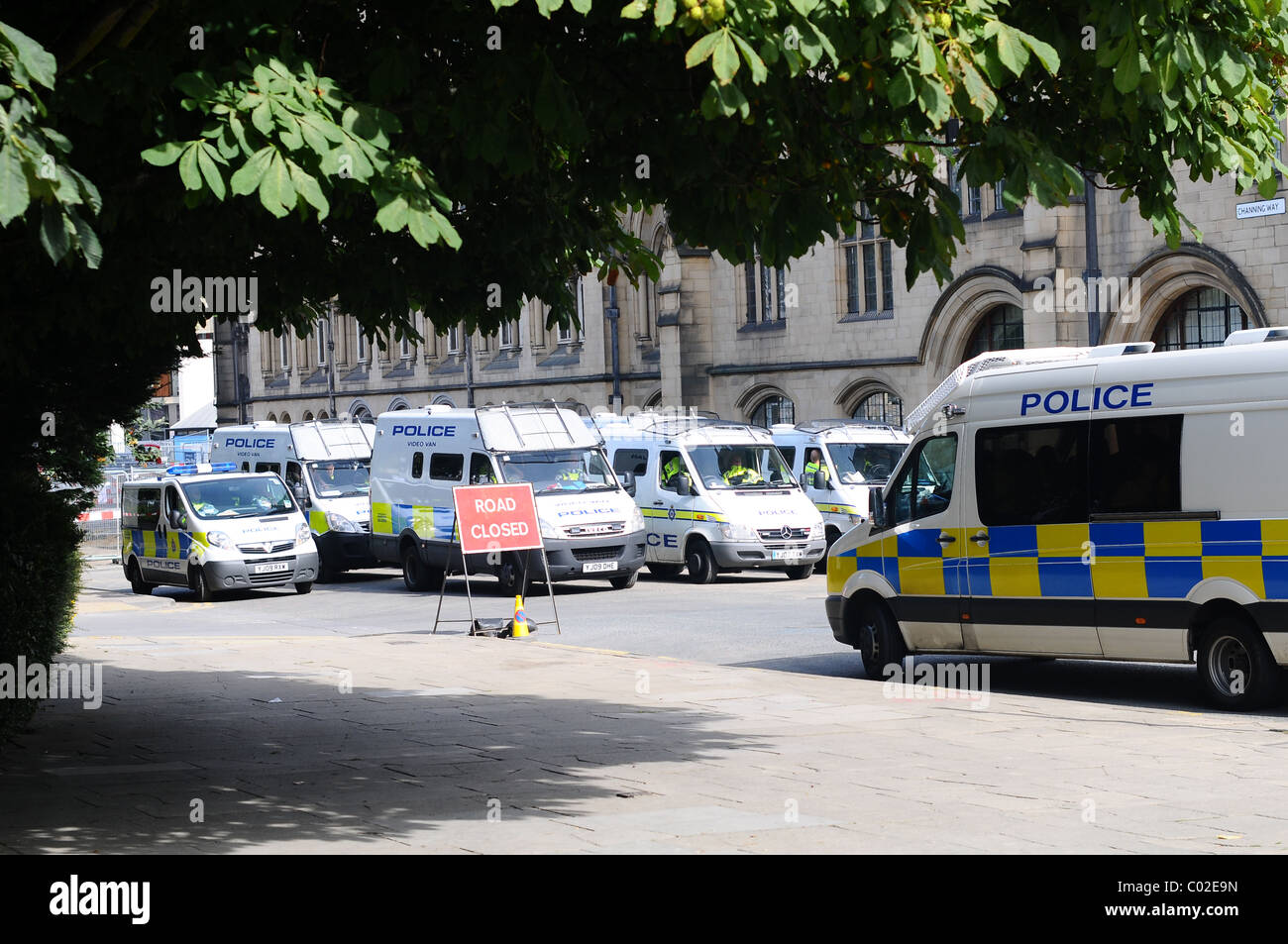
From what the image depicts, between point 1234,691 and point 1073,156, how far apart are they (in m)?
4.77

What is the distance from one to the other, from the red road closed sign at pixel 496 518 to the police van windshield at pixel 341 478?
34.6 feet

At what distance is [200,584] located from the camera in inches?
946

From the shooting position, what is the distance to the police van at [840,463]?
25.2 metres

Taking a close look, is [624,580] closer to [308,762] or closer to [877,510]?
[877,510]

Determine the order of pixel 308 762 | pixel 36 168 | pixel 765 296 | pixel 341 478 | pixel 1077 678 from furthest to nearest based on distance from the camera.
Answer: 1. pixel 765 296
2. pixel 341 478
3. pixel 1077 678
4. pixel 308 762
5. pixel 36 168

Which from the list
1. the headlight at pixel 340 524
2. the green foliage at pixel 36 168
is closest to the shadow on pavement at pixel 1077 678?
the green foliage at pixel 36 168

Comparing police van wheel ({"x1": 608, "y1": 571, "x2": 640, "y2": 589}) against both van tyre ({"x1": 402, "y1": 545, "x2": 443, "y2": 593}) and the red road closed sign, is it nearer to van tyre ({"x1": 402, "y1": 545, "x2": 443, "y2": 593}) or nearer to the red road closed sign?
van tyre ({"x1": 402, "y1": 545, "x2": 443, "y2": 593})

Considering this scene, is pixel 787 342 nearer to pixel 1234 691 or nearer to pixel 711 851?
pixel 1234 691

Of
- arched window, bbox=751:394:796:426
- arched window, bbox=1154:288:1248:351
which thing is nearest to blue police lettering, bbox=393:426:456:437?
arched window, bbox=1154:288:1248:351

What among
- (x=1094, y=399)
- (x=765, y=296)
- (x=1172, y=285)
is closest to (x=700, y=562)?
(x=1172, y=285)

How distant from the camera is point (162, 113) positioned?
648 cm

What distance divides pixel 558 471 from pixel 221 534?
5.21 m
